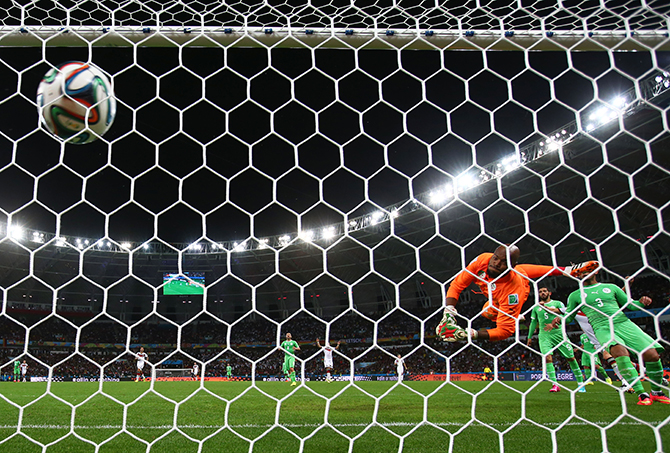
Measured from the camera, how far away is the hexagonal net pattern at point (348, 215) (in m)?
2.76

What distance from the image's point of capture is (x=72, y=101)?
2773mm

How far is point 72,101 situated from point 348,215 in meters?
3.05

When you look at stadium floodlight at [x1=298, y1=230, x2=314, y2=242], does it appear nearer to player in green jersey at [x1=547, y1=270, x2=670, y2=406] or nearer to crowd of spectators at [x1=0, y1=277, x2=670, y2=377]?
player in green jersey at [x1=547, y1=270, x2=670, y2=406]

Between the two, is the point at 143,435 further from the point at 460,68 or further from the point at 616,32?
the point at 460,68

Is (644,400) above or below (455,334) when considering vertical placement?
below

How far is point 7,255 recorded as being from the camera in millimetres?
22156

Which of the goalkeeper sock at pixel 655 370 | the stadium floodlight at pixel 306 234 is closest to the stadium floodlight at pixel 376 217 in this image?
the stadium floodlight at pixel 306 234

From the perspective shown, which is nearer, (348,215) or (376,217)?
(348,215)

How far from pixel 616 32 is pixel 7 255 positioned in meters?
26.6

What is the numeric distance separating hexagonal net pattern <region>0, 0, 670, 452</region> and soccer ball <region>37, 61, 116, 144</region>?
159mm

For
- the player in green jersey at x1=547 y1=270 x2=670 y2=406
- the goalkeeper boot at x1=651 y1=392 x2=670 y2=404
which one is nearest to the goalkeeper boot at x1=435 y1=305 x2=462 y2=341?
the player in green jersey at x1=547 y1=270 x2=670 y2=406

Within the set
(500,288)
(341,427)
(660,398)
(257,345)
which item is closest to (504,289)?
(500,288)

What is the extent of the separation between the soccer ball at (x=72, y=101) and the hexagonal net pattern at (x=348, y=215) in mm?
159

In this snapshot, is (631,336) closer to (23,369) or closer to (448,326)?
(448,326)
